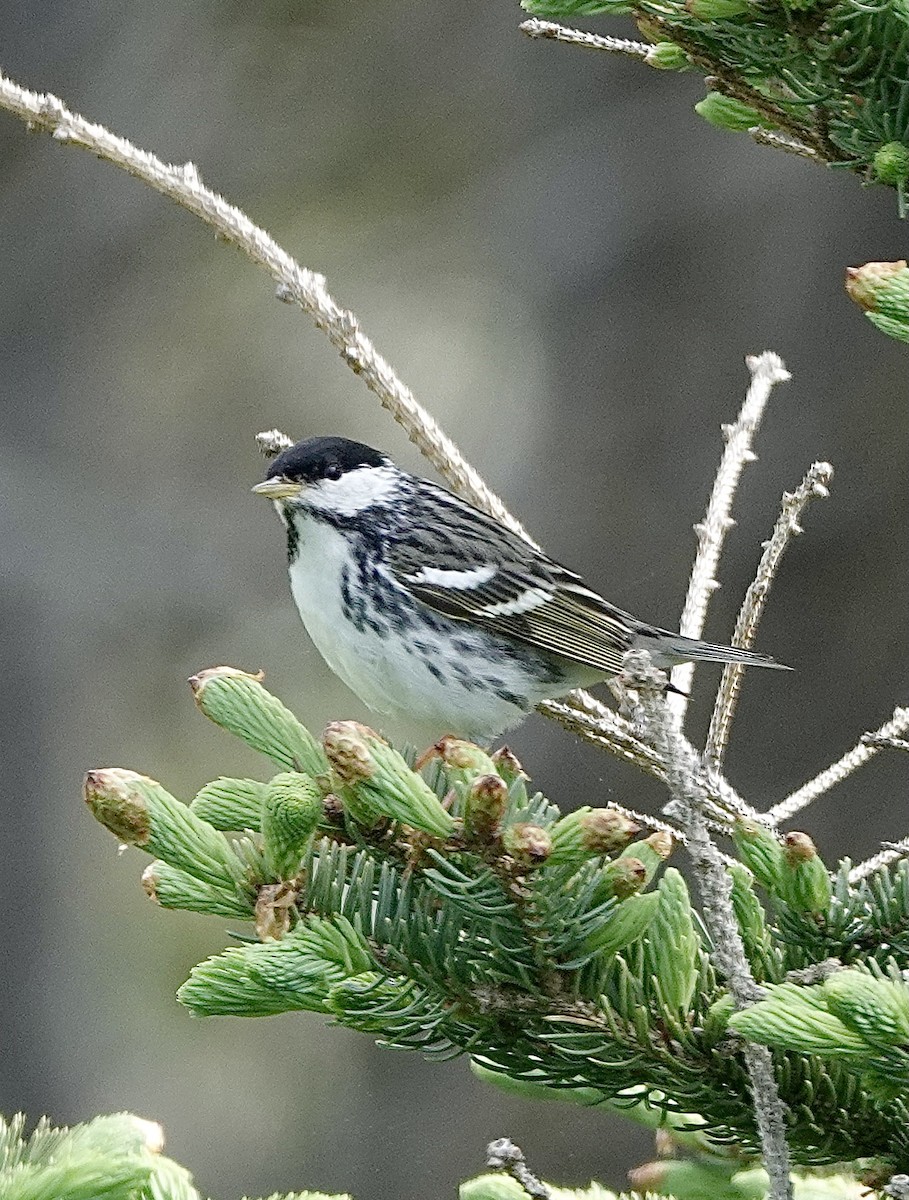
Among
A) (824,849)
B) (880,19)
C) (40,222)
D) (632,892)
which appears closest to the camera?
(632,892)

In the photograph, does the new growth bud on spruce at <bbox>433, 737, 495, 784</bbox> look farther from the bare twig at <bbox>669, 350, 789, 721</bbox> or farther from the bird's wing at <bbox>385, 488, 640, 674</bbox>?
the bird's wing at <bbox>385, 488, 640, 674</bbox>

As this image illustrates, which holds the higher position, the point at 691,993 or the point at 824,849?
the point at 824,849

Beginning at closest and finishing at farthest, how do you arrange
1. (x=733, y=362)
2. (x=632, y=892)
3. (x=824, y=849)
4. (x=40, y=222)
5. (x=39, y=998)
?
(x=632, y=892), (x=824, y=849), (x=733, y=362), (x=39, y=998), (x=40, y=222)

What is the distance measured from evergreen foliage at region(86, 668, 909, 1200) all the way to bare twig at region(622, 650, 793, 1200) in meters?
0.06

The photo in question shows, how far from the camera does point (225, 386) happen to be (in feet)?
18.7

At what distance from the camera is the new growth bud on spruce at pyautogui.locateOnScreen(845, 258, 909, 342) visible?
102 centimetres

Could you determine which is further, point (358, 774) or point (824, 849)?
point (824, 849)

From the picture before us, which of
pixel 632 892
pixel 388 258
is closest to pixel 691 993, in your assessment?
pixel 632 892

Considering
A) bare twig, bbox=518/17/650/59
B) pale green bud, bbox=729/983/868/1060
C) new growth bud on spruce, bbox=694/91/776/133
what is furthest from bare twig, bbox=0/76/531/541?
pale green bud, bbox=729/983/868/1060

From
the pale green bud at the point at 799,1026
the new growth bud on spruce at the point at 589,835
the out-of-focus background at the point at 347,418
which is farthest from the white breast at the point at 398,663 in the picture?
the out-of-focus background at the point at 347,418

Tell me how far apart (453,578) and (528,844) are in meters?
1.37

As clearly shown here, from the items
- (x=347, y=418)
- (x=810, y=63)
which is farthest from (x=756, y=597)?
(x=347, y=418)

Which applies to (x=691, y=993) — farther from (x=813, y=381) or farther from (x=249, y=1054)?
(x=249, y=1054)

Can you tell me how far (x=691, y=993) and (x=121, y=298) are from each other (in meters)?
5.05
